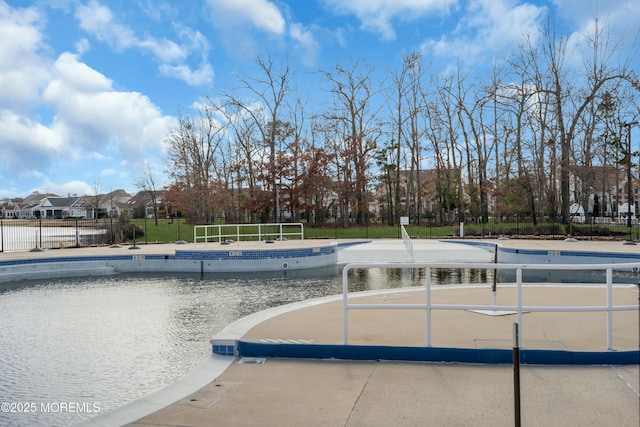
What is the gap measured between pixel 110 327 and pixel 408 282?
25.3 feet

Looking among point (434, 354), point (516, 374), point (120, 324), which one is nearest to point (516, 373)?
point (516, 374)

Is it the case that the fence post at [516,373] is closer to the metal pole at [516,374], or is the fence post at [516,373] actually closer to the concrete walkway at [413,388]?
the metal pole at [516,374]

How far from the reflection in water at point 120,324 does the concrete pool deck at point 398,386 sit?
0.98 m

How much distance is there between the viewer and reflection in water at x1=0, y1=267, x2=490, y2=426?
17.2 feet

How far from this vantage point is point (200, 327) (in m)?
8.05

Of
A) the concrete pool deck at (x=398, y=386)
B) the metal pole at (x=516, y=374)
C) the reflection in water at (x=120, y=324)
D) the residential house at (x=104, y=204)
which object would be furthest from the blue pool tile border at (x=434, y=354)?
the residential house at (x=104, y=204)

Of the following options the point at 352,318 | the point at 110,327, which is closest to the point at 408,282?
the point at 352,318

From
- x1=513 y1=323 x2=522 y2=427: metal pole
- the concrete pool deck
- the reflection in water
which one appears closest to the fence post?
x1=513 y1=323 x2=522 y2=427: metal pole

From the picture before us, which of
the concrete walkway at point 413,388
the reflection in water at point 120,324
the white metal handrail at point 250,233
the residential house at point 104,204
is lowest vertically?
the reflection in water at point 120,324

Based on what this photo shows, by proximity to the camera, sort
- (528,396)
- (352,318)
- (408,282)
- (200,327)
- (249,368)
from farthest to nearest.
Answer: (408,282) < (200,327) < (352,318) < (249,368) < (528,396)

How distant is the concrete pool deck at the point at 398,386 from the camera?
3.74 m

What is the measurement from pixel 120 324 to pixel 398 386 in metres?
5.88

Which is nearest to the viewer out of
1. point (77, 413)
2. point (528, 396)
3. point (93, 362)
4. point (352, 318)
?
point (528, 396)

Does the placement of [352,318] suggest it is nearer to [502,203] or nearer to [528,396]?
[528,396]
